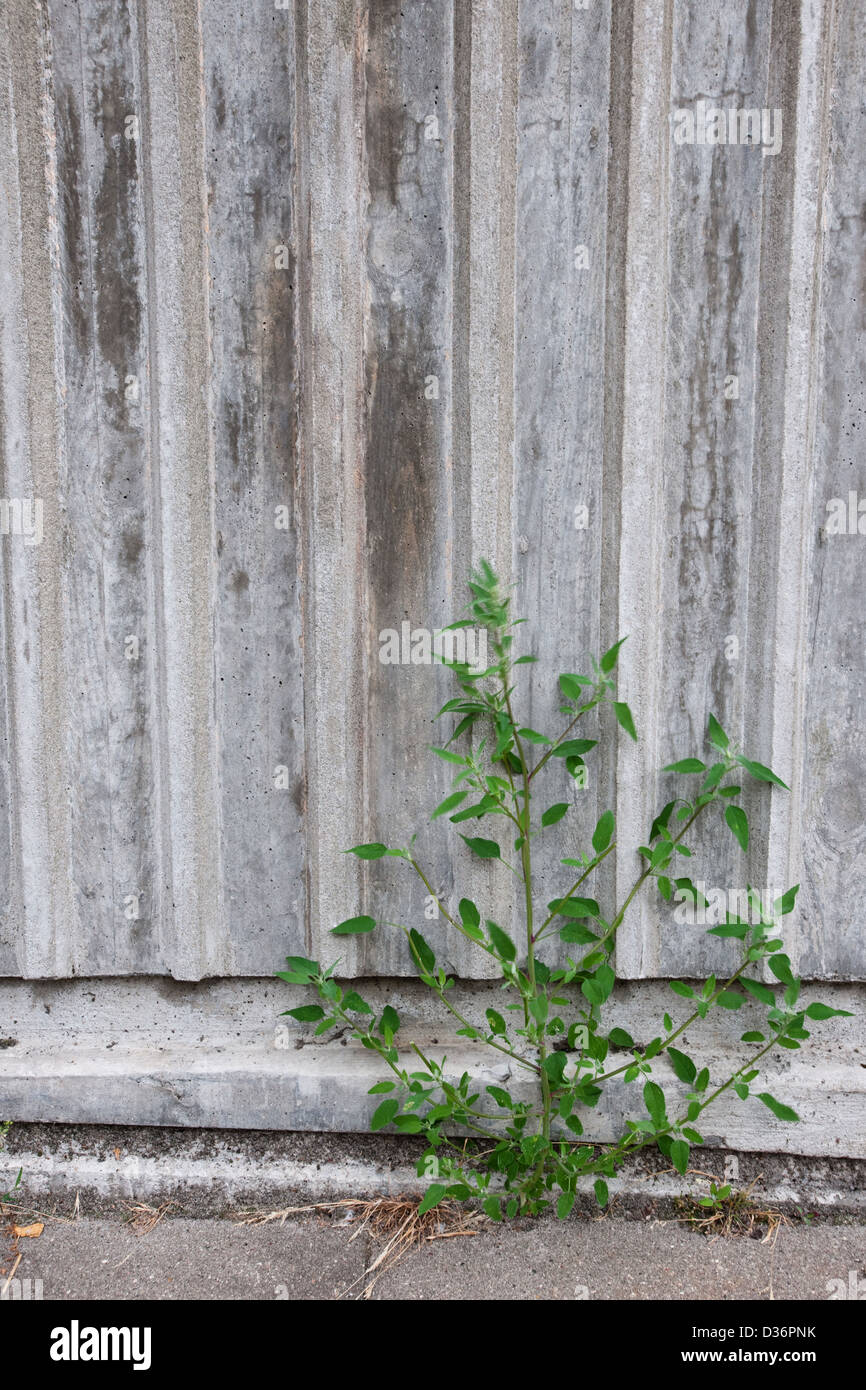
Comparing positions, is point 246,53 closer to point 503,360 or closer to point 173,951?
point 503,360

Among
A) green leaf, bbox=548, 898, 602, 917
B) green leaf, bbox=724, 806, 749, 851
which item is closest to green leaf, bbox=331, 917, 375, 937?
green leaf, bbox=548, 898, 602, 917

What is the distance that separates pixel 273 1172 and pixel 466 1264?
60cm

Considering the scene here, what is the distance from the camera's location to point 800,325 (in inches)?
81.0

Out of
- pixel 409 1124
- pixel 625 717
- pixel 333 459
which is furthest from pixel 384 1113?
pixel 333 459

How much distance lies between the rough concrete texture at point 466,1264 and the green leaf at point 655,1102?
0.40 m

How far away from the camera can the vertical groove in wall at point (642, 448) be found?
6.55 ft

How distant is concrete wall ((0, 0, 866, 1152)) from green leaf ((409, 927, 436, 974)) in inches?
5.1

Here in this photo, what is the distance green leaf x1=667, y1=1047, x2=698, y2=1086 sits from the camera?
2045 mm

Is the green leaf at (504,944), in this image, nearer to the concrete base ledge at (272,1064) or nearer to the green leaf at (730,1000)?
the concrete base ledge at (272,1064)

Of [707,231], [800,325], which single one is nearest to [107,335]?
[707,231]

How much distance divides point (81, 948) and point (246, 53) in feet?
8.14

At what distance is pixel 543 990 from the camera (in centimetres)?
220

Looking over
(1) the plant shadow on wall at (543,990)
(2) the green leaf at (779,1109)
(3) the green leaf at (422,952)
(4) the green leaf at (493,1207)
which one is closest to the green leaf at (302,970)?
(1) the plant shadow on wall at (543,990)

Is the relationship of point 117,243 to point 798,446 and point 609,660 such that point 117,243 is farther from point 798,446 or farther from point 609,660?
point 798,446
